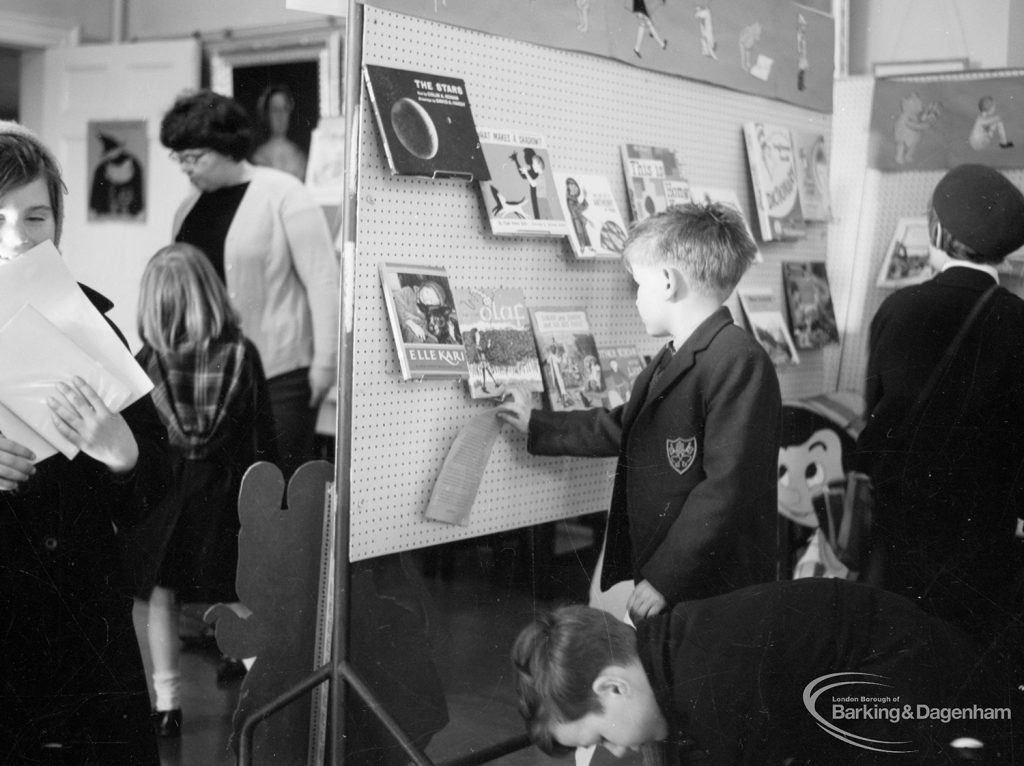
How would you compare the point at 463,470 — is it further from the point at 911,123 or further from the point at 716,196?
the point at 911,123

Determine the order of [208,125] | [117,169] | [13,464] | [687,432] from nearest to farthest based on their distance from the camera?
[13,464]
[117,169]
[208,125]
[687,432]

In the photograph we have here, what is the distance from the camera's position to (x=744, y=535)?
2166 mm

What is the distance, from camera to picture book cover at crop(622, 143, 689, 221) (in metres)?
2.41

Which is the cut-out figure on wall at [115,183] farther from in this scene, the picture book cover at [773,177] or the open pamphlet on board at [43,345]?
the picture book cover at [773,177]

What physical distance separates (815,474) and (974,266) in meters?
0.68

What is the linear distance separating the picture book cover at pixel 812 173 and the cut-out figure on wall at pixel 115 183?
1.70 m

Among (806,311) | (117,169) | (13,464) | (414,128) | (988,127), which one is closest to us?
(13,464)

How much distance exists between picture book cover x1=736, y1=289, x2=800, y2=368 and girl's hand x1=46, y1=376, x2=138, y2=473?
5.12ft

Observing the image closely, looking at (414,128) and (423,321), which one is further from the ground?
(414,128)

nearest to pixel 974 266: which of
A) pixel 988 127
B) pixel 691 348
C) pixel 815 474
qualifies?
pixel 988 127

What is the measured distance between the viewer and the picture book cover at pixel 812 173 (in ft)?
8.91

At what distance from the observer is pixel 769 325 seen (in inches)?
106

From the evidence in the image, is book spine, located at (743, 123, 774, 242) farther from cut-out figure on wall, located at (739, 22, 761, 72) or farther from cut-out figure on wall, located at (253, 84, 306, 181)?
cut-out figure on wall, located at (253, 84, 306, 181)

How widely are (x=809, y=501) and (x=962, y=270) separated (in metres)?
0.72
